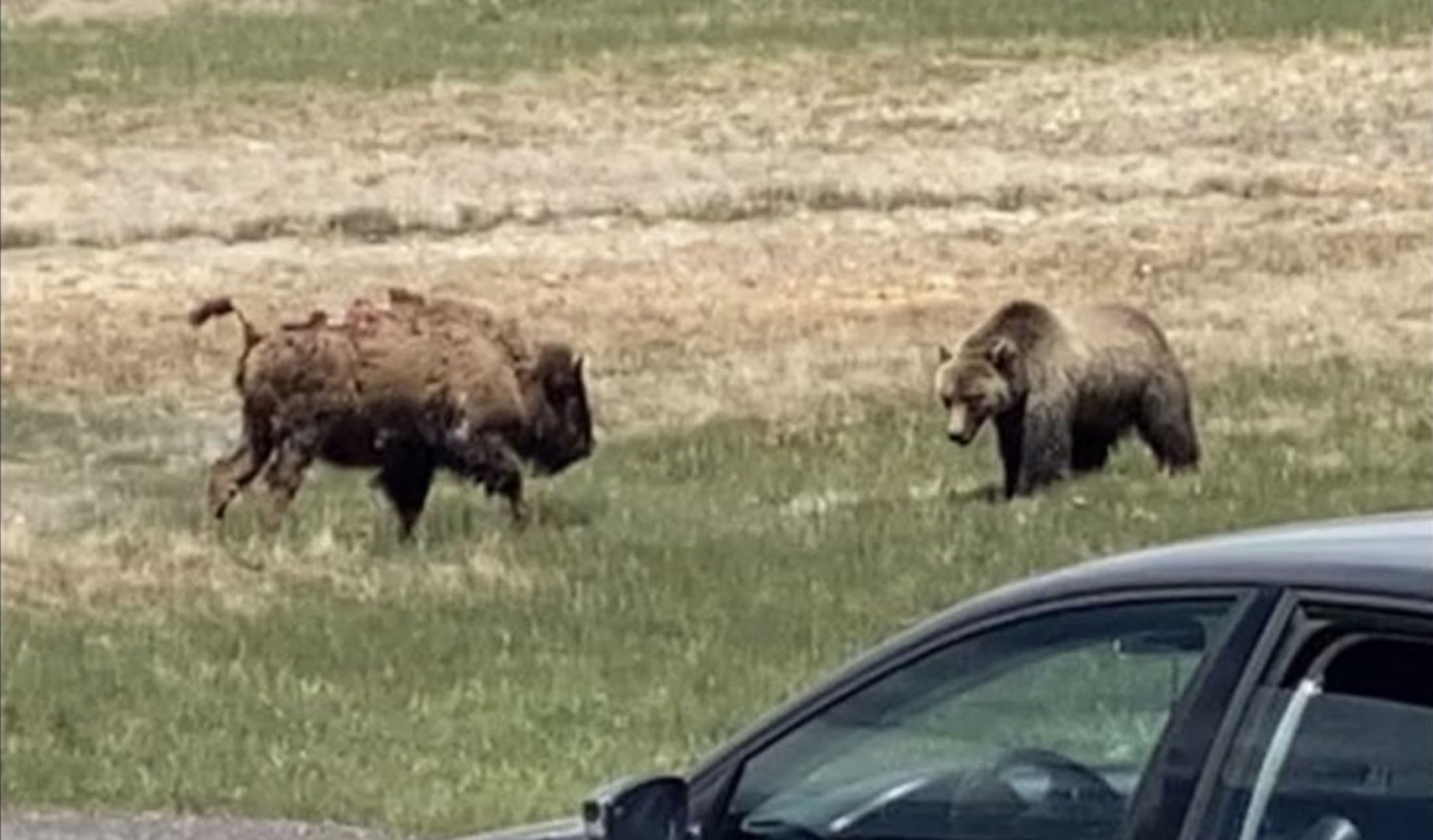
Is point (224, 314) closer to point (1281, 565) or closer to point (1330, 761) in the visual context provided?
point (1281, 565)

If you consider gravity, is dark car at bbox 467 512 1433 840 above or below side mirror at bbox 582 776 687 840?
above

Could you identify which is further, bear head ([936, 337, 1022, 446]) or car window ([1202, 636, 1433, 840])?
bear head ([936, 337, 1022, 446])

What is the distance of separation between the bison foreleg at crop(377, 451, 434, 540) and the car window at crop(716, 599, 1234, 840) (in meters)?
Answer: 12.7

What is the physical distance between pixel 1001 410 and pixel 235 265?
8.64 meters

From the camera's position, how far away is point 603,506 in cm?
1817

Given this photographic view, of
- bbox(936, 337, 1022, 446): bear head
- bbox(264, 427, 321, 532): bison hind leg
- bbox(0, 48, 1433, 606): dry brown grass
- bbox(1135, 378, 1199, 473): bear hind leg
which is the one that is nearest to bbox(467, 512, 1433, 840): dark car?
bbox(1135, 378, 1199, 473): bear hind leg

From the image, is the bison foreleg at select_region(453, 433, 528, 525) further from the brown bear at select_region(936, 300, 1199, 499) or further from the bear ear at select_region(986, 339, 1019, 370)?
the bear ear at select_region(986, 339, 1019, 370)

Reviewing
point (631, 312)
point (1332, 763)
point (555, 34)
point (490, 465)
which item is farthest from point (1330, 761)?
point (631, 312)

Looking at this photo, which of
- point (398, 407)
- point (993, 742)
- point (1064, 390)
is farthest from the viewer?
point (1064, 390)

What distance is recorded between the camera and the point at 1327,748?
4766mm

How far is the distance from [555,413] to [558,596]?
420 cm

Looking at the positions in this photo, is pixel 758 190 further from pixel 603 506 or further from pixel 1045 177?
pixel 603 506

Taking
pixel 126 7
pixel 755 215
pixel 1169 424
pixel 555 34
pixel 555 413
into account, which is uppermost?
pixel 555 34

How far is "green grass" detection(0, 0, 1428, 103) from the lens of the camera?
56.2ft
